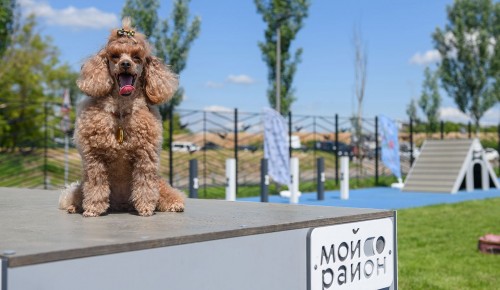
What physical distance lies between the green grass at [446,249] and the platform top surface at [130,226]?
2.34 metres

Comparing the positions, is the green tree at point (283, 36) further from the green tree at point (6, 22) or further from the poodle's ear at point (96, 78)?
the poodle's ear at point (96, 78)

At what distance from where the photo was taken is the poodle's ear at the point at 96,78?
9.17 feet

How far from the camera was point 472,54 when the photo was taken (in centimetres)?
2670

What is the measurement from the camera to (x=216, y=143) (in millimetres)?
16156

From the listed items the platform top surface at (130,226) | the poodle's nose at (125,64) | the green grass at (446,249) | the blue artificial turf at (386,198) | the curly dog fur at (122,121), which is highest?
the poodle's nose at (125,64)

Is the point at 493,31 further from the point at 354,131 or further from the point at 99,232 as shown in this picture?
the point at 99,232

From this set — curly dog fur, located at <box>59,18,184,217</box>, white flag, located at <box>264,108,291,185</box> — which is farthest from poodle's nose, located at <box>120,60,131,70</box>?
white flag, located at <box>264,108,291,185</box>

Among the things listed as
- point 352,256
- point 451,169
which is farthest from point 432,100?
point 352,256

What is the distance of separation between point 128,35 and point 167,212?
0.97 metres

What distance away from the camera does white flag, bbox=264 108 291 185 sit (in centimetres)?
1238

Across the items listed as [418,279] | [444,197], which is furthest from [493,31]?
[418,279]

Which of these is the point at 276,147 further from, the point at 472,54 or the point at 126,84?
the point at 472,54

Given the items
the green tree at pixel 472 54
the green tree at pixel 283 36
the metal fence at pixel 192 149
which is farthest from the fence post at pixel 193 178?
the green tree at pixel 472 54

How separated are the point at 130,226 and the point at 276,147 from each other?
32.8 feet
